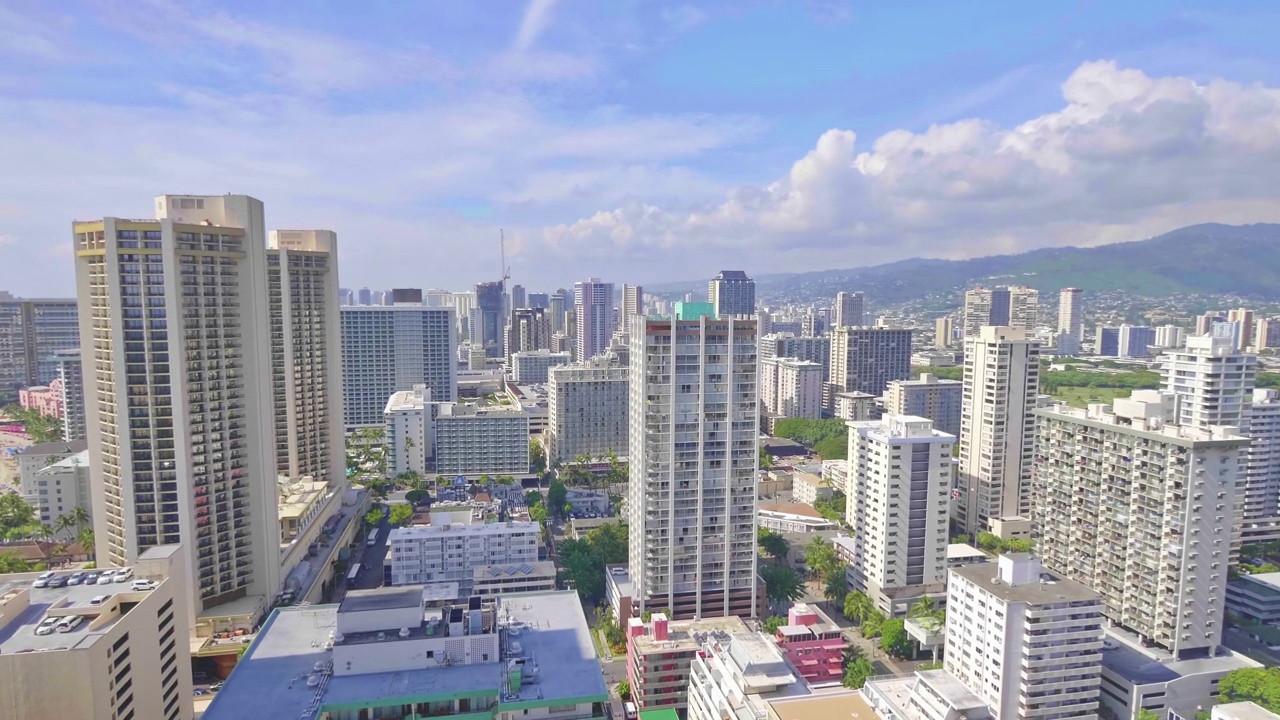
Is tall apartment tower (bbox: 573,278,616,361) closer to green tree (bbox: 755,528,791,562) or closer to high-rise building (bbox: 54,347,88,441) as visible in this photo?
high-rise building (bbox: 54,347,88,441)

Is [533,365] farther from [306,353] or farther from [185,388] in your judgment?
[185,388]

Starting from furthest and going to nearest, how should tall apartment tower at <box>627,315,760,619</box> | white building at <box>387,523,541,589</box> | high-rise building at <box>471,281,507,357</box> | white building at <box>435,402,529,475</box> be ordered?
high-rise building at <box>471,281,507,357</box>
white building at <box>435,402,529,475</box>
white building at <box>387,523,541,589</box>
tall apartment tower at <box>627,315,760,619</box>

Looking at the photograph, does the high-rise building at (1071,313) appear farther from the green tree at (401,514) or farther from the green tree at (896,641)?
the green tree at (401,514)

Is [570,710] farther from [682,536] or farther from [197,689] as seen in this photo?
[197,689]

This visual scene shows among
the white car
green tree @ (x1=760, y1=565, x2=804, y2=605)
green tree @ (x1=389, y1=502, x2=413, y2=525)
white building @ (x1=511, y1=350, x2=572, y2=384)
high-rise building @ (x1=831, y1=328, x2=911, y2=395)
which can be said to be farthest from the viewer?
white building @ (x1=511, y1=350, x2=572, y2=384)

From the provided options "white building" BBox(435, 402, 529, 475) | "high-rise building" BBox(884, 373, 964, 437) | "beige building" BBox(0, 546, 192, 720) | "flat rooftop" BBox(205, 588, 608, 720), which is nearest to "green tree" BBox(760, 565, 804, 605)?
"flat rooftop" BBox(205, 588, 608, 720)

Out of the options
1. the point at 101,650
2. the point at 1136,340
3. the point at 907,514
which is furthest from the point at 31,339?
the point at 1136,340

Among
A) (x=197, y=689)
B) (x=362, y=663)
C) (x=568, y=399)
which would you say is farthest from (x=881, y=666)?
(x=568, y=399)
